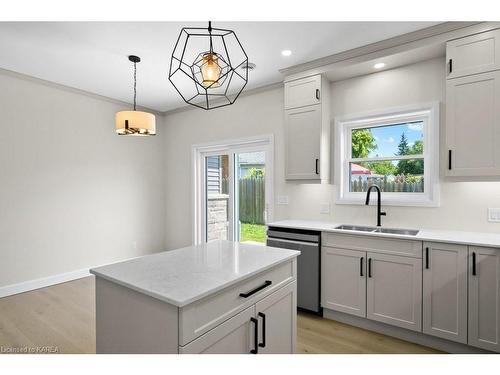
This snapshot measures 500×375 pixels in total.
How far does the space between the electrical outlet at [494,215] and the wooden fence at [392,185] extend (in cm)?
57

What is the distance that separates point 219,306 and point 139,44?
265 centimetres

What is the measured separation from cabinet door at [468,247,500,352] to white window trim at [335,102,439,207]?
2.50ft

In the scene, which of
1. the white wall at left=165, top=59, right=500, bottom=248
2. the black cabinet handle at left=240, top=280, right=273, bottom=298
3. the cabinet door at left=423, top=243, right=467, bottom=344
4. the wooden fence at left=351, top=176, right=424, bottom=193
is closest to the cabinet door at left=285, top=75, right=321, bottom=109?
the white wall at left=165, top=59, right=500, bottom=248

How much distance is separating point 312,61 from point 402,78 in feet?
3.17

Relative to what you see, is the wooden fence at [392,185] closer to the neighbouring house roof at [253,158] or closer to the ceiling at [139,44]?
the neighbouring house roof at [253,158]

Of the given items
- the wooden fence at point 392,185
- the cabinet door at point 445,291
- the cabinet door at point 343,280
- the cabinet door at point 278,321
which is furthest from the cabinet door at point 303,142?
the cabinet door at point 278,321

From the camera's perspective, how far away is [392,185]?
10.1 ft

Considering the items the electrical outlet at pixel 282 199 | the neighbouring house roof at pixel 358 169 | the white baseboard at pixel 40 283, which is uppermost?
the neighbouring house roof at pixel 358 169

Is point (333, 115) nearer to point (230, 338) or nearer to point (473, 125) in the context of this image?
point (473, 125)

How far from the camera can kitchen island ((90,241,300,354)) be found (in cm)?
109

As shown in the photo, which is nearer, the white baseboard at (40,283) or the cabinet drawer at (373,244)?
the cabinet drawer at (373,244)

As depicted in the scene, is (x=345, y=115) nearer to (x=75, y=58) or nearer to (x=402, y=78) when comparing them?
(x=402, y=78)

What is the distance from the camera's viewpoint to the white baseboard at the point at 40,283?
335 cm

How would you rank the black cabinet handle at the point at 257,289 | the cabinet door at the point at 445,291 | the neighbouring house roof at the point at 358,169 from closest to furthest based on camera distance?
the black cabinet handle at the point at 257,289 < the cabinet door at the point at 445,291 < the neighbouring house roof at the point at 358,169
